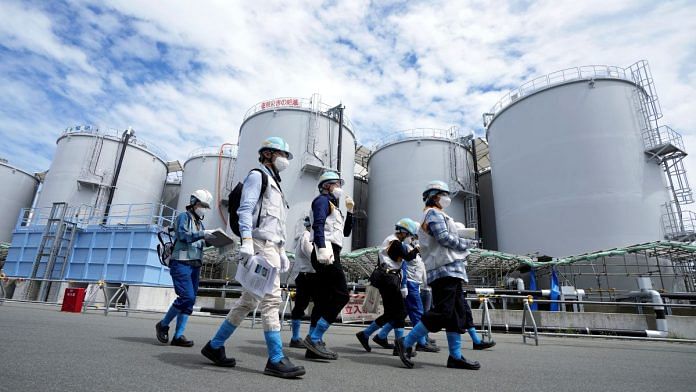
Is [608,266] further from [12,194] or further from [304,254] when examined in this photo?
[12,194]

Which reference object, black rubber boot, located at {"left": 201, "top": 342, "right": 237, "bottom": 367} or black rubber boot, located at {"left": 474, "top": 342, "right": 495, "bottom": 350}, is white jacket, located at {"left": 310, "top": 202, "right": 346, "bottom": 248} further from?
black rubber boot, located at {"left": 474, "top": 342, "right": 495, "bottom": 350}

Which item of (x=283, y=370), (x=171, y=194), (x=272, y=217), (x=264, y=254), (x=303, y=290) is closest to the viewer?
(x=283, y=370)

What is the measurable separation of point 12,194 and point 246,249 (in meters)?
43.1

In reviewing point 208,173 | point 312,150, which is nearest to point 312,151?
point 312,150

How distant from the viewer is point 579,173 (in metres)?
20.5

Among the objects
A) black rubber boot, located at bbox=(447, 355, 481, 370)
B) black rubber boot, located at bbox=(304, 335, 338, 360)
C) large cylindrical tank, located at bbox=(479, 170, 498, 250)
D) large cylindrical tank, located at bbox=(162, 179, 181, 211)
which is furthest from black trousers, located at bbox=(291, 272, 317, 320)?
large cylindrical tank, located at bbox=(162, 179, 181, 211)

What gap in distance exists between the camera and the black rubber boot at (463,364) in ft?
11.8

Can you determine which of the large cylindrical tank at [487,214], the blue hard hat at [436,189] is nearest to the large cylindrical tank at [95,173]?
the large cylindrical tank at [487,214]

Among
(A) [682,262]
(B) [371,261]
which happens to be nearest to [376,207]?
(B) [371,261]

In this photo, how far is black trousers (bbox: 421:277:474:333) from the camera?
3.71m

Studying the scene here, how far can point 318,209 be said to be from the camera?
13.1 ft

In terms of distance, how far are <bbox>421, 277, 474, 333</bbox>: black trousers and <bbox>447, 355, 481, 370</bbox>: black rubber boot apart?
0.28 meters

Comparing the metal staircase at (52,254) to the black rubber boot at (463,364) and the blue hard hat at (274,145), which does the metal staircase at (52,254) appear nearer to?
the blue hard hat at (274,145)

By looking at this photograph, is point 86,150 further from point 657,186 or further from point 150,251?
point 657,186
